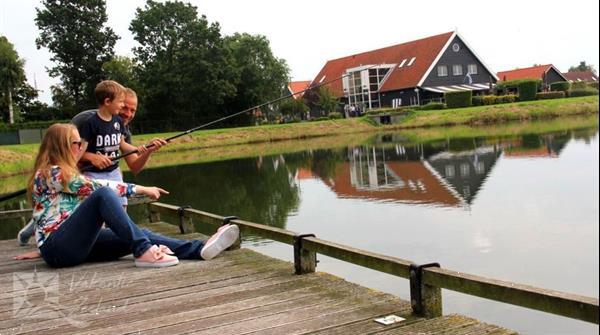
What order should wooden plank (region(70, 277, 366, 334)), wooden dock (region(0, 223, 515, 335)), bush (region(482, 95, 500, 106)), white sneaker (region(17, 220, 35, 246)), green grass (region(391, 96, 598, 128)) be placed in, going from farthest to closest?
1. bush (region(482, 95, 500, 106))
2. green grass (region(391, 96, 598, 128))
3. white sneaker (region(17, 220, 35, 246))
4. wooden plank (region(70, 277, 366, 334))
5. wooden dock (region(0, 223, 515, 335))

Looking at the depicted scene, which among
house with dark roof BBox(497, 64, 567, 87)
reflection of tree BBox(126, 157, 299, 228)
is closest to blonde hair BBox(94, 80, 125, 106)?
reflection of tree BBox(126, 157, 299, 228)

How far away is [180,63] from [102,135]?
42465mm

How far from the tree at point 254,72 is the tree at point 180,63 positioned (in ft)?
6.70

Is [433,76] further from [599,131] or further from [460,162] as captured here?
[599,131]

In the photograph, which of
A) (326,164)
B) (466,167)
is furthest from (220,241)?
(326,164)

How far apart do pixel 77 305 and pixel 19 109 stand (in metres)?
46.2

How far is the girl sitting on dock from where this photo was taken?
4.15 m

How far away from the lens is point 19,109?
45.2m

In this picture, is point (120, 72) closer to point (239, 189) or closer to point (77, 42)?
point (77, 42)

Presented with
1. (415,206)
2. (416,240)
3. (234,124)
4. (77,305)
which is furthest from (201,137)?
(77,305)

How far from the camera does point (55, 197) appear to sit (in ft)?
14.2

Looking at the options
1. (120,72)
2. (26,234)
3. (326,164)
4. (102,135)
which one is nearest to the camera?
(102,135)

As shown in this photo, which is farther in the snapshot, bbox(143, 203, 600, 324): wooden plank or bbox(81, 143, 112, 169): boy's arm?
bbox(81, 143, 112, 169): boy's arm

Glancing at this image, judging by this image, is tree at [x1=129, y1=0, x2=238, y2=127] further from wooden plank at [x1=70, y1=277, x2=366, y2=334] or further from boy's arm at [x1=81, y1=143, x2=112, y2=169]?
wooden plank at [x1=70, y1=277, x2=366, y2=334]
